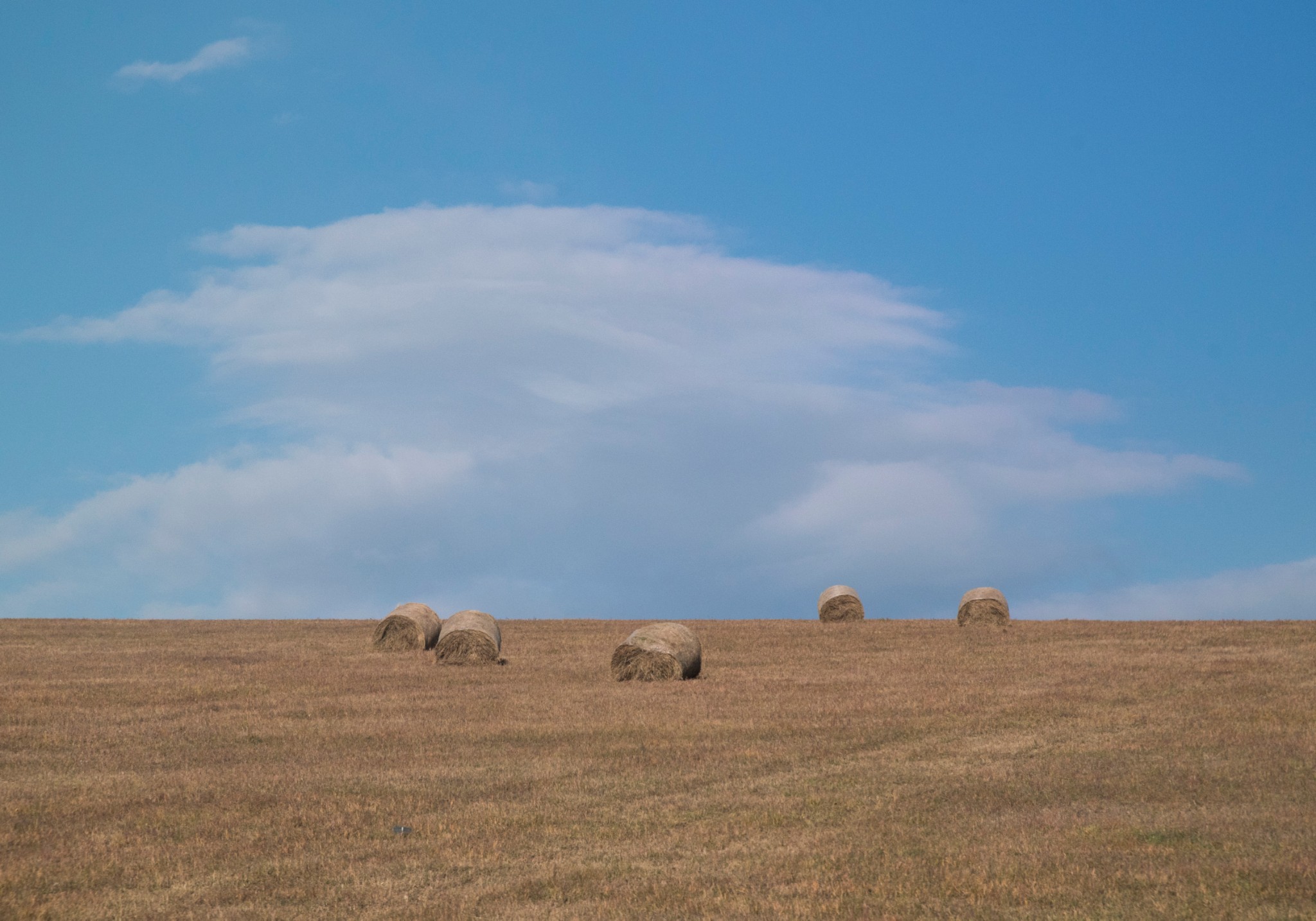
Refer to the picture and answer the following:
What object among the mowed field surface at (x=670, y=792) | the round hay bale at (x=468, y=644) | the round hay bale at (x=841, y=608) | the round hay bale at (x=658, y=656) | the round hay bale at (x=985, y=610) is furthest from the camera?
the round hay bale at (x=841, y=608)

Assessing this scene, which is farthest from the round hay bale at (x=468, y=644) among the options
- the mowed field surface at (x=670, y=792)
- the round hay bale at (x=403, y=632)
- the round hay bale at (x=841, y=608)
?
the round hay bale at (x=841, y=608)

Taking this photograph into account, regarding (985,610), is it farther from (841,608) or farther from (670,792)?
(670,792)

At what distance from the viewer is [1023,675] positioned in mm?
26844

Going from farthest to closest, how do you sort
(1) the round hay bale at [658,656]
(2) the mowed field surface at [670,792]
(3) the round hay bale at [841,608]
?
(3) the round hay bale at [841,608], (1) the round hay bale at [658,656], (2) the mowed field surface at [670,792]

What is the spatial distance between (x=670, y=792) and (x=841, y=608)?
30030 mm

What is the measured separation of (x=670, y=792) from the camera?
50.1 ft

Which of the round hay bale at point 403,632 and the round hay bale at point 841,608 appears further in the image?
the round hay bale at point 841,608

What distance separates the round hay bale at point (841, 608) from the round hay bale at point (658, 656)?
56.0 ft

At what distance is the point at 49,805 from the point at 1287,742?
58.3 feet

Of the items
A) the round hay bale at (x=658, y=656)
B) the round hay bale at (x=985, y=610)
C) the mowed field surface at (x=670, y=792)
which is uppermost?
the round hay bale at (x=985, y=610)

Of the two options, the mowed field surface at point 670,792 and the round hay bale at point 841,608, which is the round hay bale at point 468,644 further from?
the round hay bale at point 841,608

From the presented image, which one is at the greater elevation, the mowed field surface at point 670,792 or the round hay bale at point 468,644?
the round hay bale at point 468,644

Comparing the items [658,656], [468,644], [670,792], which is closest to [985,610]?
[658,656]

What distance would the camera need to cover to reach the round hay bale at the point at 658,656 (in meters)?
27.3
